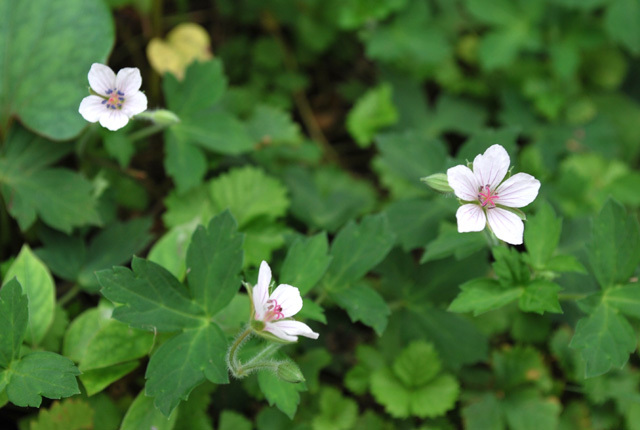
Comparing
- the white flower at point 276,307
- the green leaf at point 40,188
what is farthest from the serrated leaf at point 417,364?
the green leaf at point 40,188

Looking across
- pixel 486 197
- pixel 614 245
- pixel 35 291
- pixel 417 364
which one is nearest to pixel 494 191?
pixel 486 197

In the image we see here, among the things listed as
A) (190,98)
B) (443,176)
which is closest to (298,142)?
(190,98)

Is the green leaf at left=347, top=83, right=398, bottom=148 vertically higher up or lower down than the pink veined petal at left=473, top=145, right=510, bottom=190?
lower down

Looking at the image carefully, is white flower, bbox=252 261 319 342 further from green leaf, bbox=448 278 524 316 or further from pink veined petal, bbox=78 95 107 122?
pink veined petal, bbox=78 95 107 122

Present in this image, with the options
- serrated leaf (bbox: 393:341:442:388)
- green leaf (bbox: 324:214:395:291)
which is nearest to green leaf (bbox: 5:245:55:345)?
green leaf (bbox: 324:214:395:291)

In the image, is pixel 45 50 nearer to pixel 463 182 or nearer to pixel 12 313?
pixel 12 313

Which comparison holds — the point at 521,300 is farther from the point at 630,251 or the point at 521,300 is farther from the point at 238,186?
the point at 238,186

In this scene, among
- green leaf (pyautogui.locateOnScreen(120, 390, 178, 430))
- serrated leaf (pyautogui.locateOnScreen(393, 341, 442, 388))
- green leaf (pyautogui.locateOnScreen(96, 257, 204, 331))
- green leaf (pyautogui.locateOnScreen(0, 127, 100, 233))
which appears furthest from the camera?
Result: serrated leaf (pyautogui.locateOnScreen(393, 341, 442, 388))
